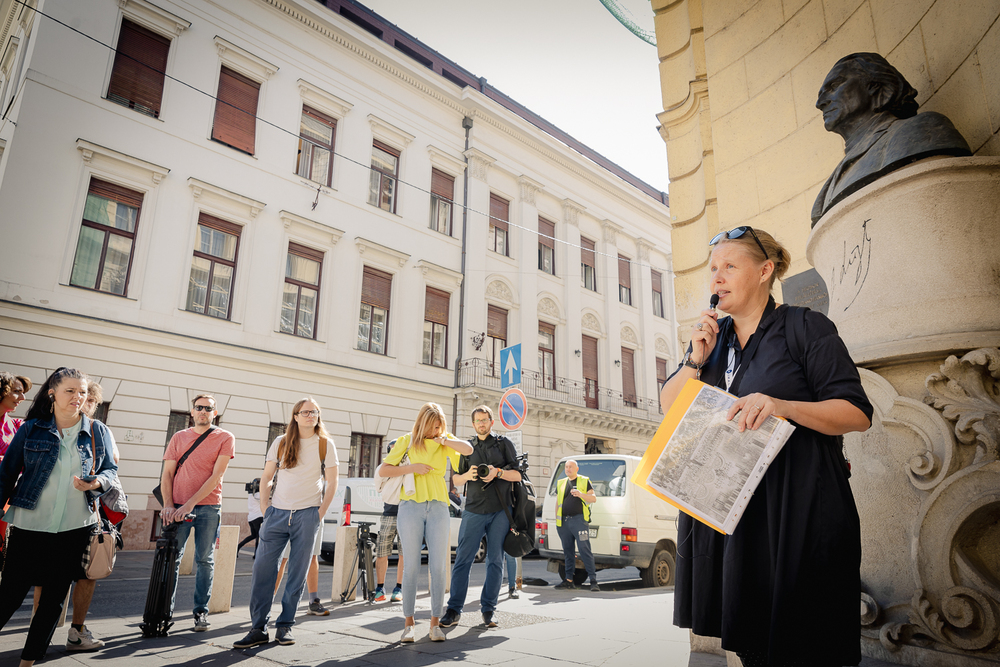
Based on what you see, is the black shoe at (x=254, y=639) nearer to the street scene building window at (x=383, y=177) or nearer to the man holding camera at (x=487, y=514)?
the man holding camera at (x=487, y=514)

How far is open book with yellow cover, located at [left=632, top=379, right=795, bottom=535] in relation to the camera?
64.1 inches

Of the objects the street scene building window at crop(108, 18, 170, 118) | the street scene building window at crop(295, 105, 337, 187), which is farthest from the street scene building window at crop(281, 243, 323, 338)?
the street scene building window at crop(108, 18, 170, 118)

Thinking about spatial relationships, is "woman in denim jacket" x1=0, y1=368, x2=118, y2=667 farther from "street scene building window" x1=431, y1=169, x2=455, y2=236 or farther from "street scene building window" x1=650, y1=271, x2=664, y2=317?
"street scene building window" x1=650, y1=271, x2=664, y2=317

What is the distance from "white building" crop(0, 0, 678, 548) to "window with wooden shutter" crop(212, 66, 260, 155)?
0.21ft

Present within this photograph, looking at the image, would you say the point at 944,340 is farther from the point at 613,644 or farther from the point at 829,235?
the point at 613,644

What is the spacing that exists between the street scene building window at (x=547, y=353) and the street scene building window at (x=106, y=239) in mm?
14248

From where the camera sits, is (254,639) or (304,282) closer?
(254,639)

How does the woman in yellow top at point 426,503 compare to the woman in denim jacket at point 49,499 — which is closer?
the woman in denim jacket at point 49,499

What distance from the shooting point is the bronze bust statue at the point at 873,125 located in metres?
3.31

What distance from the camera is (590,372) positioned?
26.1 meters

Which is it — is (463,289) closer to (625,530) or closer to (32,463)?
(625,530)

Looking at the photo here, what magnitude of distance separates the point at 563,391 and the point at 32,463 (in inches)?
842

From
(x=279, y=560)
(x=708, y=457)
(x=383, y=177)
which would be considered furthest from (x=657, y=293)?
(x=708, y=457)
